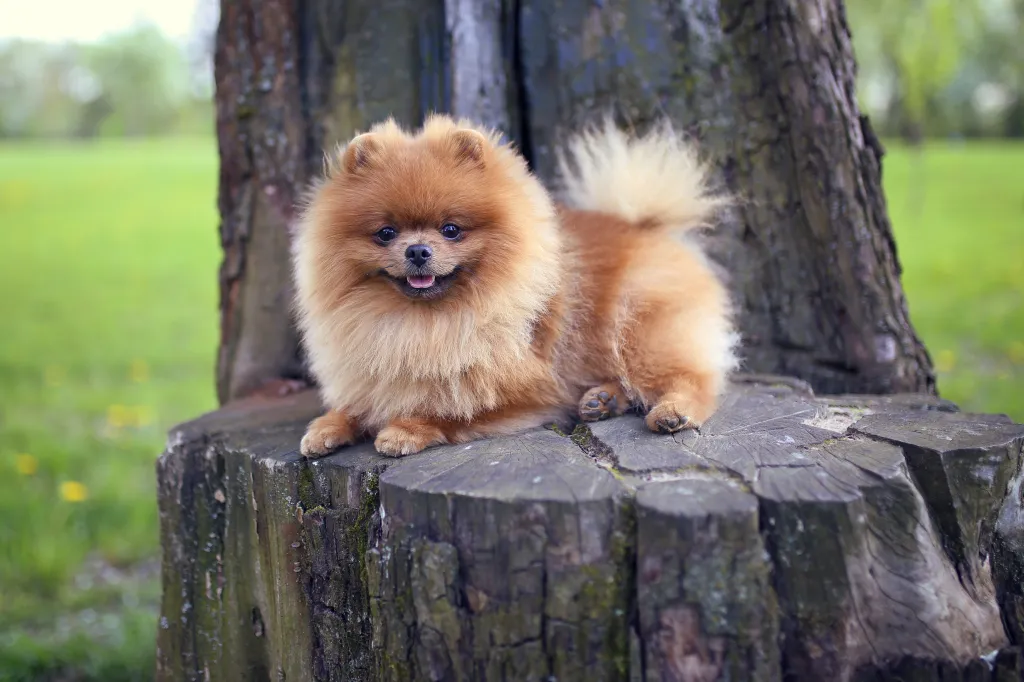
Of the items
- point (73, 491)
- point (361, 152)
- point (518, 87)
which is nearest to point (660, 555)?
point (361, 152)

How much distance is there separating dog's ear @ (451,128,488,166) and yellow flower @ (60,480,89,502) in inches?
138

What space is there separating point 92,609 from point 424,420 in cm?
277

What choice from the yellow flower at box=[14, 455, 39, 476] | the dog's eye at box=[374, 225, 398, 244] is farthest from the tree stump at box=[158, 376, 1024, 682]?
the yellow flower at box=[14, 455, 39, 476]

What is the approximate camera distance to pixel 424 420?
99.8 inches

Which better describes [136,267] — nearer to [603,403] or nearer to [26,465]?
[26,465]

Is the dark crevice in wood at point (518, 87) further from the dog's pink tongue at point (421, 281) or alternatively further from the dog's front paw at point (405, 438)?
the dog's front paw at point (405, 438)

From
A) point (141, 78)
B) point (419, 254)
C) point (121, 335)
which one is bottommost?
point (121, 335)

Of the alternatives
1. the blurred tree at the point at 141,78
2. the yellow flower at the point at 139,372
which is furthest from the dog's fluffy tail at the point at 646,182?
the blurred tree at the point at 141,78

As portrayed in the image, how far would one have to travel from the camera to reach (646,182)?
296 centimetres

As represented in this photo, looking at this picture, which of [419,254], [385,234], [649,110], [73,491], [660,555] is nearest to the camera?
[660,555]

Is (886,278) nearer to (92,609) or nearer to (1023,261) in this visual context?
(1023,261)

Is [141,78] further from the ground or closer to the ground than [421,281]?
further from the ground

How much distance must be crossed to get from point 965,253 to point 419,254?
5359 mm

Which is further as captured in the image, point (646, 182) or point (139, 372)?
point (139, 372)
